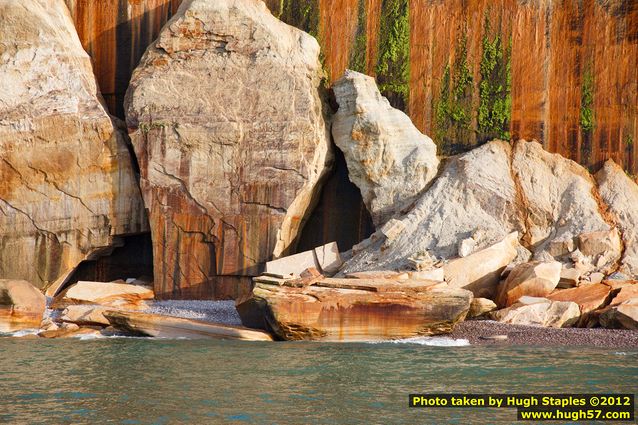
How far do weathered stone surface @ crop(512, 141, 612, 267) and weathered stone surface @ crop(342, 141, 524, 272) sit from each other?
0.24 m

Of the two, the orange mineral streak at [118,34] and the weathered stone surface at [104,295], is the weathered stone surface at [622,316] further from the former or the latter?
the orange mineral streak at [118,34]

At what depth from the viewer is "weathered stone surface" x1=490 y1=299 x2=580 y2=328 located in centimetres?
1330

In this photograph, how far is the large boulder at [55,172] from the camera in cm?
1689

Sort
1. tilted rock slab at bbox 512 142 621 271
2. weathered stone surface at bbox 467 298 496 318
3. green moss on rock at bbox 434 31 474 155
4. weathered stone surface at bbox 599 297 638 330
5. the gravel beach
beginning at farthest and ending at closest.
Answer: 1. green moss on rock at bbox 434 31 474 155
2. tilted rock slab at bbox 512 142 621 271
3. weathered stone surface at bbox 467 298 496 318
4. weathered stone surface at bbox 599 297 638 330
5. the gravel beach

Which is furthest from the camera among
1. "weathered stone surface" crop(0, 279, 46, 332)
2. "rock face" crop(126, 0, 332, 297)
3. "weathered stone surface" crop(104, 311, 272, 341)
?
"rock face" crop(126, 0, 332, 297)

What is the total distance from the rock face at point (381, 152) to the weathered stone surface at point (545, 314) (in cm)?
348

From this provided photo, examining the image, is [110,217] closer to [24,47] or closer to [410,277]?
[24,47]

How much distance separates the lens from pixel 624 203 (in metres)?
15.5

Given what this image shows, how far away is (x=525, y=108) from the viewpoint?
1673 centimetres

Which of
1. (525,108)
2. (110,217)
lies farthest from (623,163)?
(110,217)

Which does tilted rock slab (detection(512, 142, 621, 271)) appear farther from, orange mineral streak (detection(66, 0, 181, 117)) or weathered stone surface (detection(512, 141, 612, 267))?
orange mineral streak (detection(66, 0, 181, 117))

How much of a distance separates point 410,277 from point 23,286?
6.14 m

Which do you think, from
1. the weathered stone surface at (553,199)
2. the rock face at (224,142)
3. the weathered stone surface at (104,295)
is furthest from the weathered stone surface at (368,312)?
the weathered stone surface at (104,295)

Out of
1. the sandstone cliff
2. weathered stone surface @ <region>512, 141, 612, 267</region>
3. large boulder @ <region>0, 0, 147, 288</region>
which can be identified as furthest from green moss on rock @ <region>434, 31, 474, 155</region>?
large boulder @ <region>0, 0, 147, 288</region>
